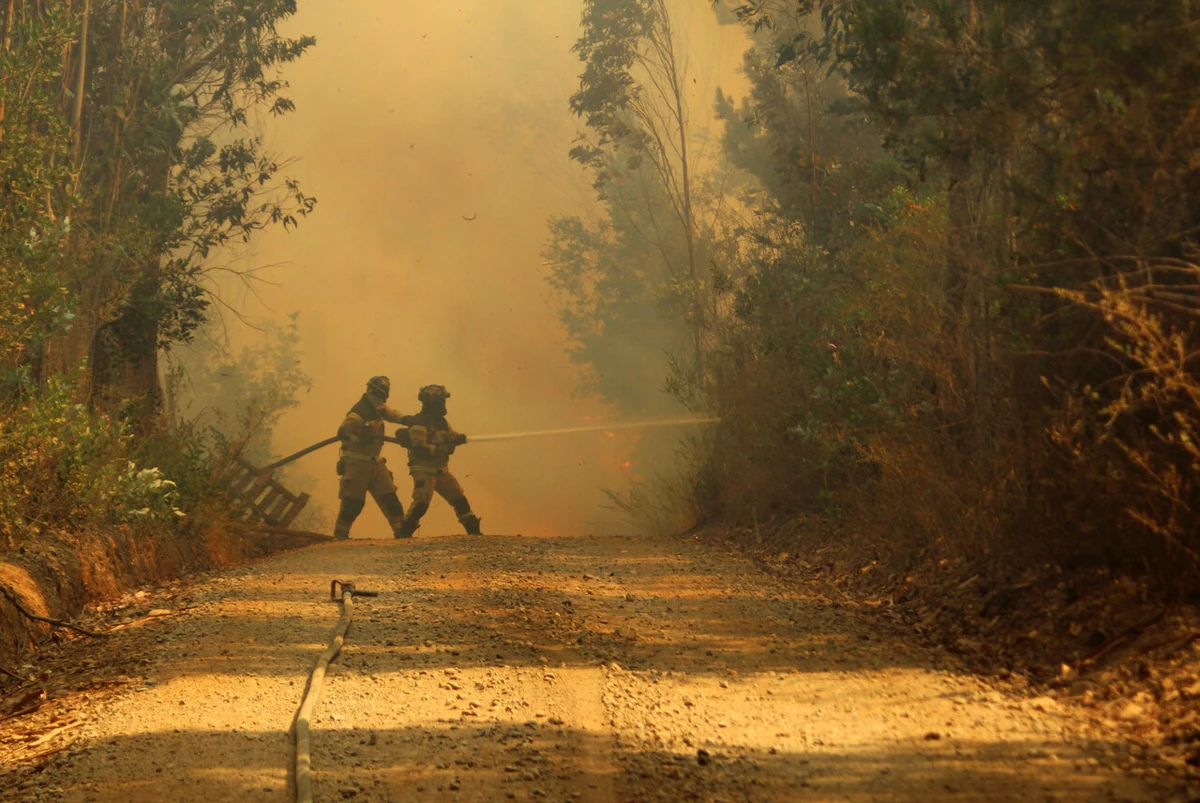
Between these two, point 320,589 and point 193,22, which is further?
point 193,22

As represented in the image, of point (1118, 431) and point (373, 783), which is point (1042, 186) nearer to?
point (1118, 431)

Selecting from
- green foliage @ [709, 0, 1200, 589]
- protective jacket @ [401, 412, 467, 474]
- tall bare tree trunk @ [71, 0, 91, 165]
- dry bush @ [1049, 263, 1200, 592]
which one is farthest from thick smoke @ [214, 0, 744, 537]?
dry bush @ [1049, 263, 1200, 592]

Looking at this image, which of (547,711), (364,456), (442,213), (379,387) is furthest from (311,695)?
(442,213)

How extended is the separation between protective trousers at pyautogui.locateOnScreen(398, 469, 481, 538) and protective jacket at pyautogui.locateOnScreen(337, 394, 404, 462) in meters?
0.88

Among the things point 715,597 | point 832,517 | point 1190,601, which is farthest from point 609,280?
point 1190,601

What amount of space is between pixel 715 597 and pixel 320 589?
3.19 m

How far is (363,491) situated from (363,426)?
1.05 meters

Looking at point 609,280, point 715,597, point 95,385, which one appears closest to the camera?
point 715,597

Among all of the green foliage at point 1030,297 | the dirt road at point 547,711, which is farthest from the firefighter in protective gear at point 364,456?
the dirt road at point 547,711

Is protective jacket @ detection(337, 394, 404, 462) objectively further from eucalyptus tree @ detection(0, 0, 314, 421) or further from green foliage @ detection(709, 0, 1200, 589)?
green foliage @ detection(709, 0, 1200, 589)

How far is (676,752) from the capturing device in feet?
16.7

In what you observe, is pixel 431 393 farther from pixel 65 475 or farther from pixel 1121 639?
pixel 1121 639

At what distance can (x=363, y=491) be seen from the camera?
61.5ft

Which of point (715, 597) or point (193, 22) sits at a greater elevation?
point (193, 22)
